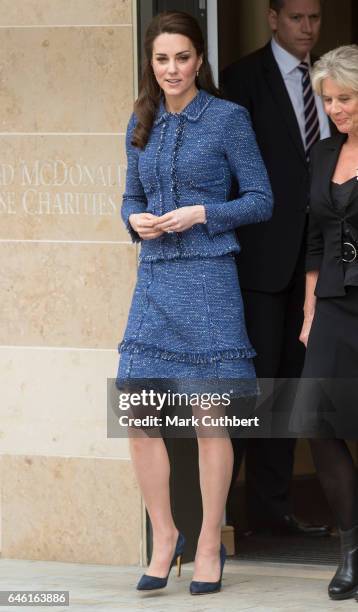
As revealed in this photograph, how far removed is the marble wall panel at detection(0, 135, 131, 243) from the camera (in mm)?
6066

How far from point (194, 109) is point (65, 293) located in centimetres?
107

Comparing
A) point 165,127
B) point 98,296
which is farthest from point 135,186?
point 98,296

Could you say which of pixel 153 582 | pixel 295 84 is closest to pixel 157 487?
pixel 153 582

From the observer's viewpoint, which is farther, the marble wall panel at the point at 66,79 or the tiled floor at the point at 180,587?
the marble wall panel at the point at 66,79

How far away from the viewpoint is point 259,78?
6141mm

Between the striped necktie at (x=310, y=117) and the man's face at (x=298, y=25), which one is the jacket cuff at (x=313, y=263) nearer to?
the striped necktie at (x=310, y=117)

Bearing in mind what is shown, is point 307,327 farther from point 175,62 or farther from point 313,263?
point 175,62

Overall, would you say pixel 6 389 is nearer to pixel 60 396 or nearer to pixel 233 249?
pixel 60 396

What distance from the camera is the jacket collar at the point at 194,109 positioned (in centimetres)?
541

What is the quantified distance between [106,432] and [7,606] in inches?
42.4

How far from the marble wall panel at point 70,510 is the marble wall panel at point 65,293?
0.50 meters

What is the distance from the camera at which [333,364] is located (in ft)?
17.0

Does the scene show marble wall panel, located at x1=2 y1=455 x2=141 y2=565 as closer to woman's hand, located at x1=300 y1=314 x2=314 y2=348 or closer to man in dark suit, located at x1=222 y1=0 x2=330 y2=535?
man in dark suit, located at x1=222 y1=0 x2=330 y2=535

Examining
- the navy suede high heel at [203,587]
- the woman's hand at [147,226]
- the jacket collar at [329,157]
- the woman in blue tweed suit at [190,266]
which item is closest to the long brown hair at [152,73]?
the woman in blue tweed suit at [190,266]
